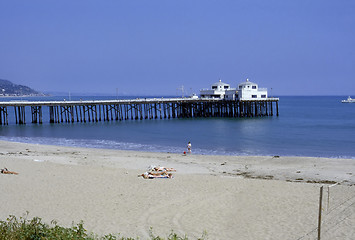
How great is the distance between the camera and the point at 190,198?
47.1 ft

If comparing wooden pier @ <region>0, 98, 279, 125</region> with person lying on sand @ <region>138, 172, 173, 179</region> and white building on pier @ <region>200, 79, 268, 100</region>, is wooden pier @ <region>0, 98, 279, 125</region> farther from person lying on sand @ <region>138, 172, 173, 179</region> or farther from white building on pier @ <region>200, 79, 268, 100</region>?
person lying on sand @ <region>138, 172, 173, 179</region>

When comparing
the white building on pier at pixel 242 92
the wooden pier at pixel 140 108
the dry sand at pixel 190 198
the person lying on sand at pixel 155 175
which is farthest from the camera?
the white building on pier at pixel 242 92

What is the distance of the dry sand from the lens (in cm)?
1131

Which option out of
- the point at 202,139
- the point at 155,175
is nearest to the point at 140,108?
the point at 202,139

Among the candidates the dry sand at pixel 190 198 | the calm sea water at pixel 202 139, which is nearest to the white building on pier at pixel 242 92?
the calm sea water at pixel 202 139

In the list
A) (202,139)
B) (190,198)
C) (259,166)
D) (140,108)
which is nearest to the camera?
(190,198)

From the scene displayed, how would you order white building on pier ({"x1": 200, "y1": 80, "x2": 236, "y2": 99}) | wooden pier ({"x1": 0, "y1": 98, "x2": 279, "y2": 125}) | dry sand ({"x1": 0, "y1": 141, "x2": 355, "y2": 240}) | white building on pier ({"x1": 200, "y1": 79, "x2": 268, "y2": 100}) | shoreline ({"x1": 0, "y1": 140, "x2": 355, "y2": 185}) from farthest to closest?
white building on pier ({"x1": 200, "y1": 80, "x2": 236, "y2": 99}), white building on pier ({"x1": 200, "y1": 79, "x2": 268, "y2": 100}), wooden pier ({"x1": 0, "y1": 98, "x2": 279, "y2": 125}), shoreline ({"x1": 0, "y1": 140, "x2": 355, "y2": 185}), dry sand ({"x1": 0, "y1": 141, "x2": 355, "y2": 240})

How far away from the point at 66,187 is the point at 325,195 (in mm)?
9738

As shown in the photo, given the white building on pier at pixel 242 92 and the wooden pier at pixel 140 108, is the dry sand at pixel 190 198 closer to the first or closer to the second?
the wooden pier at pixel 140 108

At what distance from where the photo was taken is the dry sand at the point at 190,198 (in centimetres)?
1131

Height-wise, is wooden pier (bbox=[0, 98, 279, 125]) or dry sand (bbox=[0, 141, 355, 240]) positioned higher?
wooden pier (bbox=[0, 98, 279, 125])

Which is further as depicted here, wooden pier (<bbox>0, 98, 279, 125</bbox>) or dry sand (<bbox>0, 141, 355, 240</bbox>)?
wooden pier (<bbox>0, 98, 279, 125</bbox>)

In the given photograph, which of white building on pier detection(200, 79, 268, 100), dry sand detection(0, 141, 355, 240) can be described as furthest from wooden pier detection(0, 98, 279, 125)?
dry sand detection(0, 141, 355, 240)

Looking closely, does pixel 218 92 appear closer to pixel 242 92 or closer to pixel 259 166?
pixel 242 92
